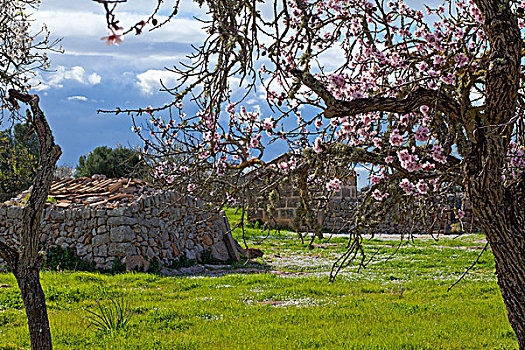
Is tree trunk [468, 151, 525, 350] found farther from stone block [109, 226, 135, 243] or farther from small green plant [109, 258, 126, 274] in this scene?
stone block [109, 226, 135, 243]

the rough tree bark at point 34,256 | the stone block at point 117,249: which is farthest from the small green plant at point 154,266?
the rough tree bark at point 34,256

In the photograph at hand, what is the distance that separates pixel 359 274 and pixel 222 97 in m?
9.18

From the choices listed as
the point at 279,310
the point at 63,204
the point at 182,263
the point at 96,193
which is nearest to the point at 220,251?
the point at 182,263

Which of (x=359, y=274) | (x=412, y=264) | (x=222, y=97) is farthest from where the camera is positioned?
(x=412, y=264)

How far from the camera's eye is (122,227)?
40.7 feet

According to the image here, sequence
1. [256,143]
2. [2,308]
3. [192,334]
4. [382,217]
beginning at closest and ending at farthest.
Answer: [382,217] < [256,143] < [192,334] < [2,308]

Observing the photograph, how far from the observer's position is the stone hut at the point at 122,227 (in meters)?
12.4

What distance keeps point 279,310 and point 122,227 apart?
5.88m

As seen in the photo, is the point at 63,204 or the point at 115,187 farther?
the point at 115,187

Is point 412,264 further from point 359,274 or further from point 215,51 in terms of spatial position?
point 215,51

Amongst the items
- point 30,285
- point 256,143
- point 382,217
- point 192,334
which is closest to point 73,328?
point 192,334

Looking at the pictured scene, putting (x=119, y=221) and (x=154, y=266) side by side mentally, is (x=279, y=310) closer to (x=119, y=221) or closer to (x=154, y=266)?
(x=154, y=266)

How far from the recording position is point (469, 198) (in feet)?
12.6

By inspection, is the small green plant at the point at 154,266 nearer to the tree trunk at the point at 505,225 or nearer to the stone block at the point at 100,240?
the stone block at the point at 100,240
